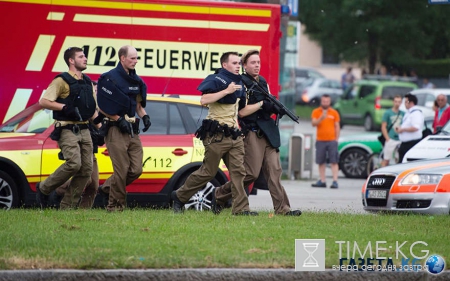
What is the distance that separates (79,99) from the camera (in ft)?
34.5

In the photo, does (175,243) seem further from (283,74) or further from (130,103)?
(283,74)

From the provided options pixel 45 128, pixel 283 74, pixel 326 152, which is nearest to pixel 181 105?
pixel 45 128

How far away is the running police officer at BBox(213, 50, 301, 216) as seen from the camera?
10.3 meters

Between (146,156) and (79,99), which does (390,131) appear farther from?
(79,99)

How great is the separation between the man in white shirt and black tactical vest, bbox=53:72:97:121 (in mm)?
7654

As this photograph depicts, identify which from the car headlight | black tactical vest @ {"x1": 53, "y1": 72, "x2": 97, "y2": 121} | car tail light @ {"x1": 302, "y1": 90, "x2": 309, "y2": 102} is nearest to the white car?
the car headlight

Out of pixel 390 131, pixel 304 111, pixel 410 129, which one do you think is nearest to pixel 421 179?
pixel 410 129

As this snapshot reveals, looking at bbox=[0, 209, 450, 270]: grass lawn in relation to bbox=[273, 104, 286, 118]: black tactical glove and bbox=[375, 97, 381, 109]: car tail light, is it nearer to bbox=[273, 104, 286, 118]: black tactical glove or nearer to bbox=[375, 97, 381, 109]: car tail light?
bbox=[273, 104, 286, 118]: black tactical glove

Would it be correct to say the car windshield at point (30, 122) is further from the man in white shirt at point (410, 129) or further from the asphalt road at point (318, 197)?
the man in white shirt at point (410, 129)

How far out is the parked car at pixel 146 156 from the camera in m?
11.4

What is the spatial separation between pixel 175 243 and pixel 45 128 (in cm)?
417

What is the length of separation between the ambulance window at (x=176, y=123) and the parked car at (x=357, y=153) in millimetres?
9080

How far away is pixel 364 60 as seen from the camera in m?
42.6

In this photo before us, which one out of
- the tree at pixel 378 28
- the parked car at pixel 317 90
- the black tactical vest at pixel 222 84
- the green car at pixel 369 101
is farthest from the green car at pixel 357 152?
the parked car at pixel 317 90
